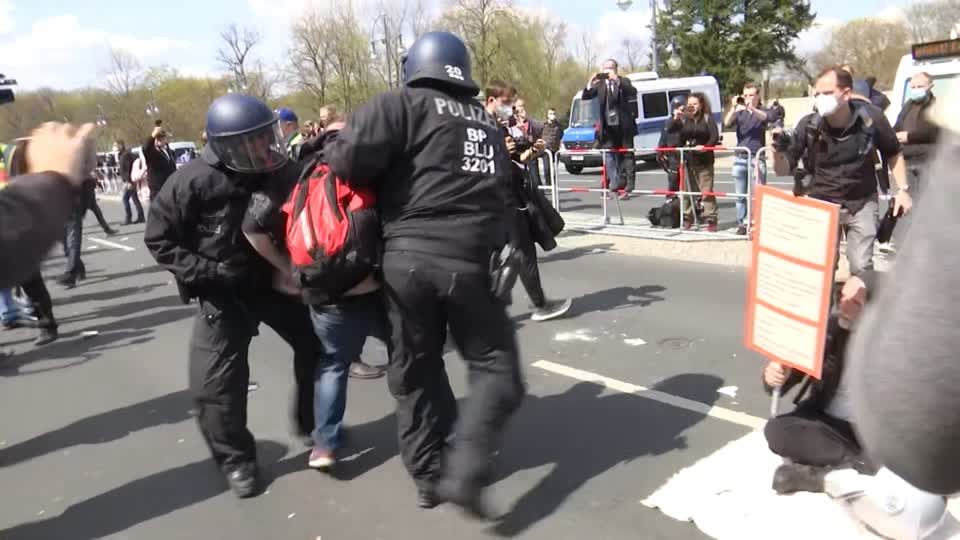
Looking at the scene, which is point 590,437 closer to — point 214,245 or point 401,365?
point 401,365

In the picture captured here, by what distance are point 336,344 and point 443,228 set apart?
0.91 metres

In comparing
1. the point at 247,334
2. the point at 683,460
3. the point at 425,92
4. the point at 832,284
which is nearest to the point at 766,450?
the point at 683,460

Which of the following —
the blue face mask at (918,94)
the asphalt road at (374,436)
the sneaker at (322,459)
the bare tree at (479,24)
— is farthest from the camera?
the bare tree at (479,24)

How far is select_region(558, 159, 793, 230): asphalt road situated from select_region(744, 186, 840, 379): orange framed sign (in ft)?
22.1

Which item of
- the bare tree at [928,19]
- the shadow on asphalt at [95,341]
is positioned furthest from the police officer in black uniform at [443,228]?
the bare tree at [928,19]

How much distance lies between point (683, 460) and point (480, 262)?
150 centimetres

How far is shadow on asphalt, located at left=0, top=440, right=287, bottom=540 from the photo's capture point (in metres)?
3.46

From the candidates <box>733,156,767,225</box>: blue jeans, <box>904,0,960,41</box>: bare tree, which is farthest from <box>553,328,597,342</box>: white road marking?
<box>904,0,960,41</box>: bare tree

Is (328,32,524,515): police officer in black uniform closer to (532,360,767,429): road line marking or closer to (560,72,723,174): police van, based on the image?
(532,360,767,429): road line marking

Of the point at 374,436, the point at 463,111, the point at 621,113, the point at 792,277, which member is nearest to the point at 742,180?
the point at 621,113

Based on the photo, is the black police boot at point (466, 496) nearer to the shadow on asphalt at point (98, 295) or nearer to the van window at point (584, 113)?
the shadow on asphalt at point (98, 295)

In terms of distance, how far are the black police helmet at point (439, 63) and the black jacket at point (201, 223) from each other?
97 cm

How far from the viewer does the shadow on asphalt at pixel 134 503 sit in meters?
3.46

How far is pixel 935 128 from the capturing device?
105 centimetres
